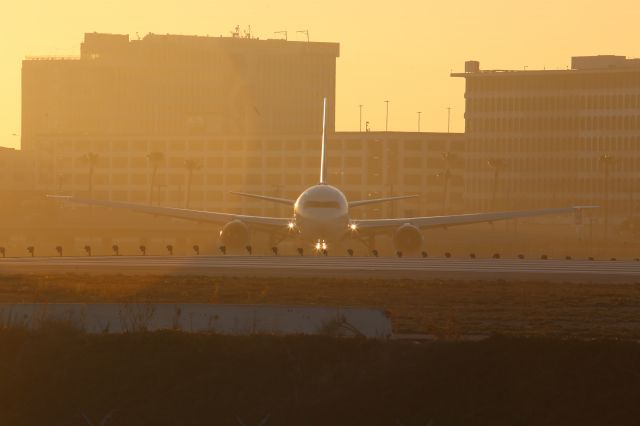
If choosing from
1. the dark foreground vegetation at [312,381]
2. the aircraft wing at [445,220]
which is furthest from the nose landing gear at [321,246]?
the dark foreground vegetation at [312,381]

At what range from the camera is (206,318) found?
115 feet

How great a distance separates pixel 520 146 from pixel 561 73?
10.9 m

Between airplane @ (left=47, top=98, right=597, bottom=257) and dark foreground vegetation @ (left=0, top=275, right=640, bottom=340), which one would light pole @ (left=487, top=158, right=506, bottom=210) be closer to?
airplane @ (left=47, top=98, right=597, bottom=257)

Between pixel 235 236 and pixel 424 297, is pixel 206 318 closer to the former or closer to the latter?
pixel 424 297

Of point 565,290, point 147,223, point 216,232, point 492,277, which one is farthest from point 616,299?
point 147,223

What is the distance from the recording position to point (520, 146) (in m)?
197

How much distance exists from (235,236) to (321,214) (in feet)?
25.6

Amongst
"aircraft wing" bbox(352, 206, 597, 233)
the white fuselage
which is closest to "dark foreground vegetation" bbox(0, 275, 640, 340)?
the white fuselage

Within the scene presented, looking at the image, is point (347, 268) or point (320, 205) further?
point (320, 205)

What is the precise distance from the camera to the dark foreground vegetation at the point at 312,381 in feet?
89.4

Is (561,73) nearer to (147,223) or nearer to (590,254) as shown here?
(147,223)

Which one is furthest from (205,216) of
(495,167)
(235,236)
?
(495,167)

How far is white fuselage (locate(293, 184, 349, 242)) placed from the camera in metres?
84.8

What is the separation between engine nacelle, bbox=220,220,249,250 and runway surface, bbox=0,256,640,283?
1584 cm
